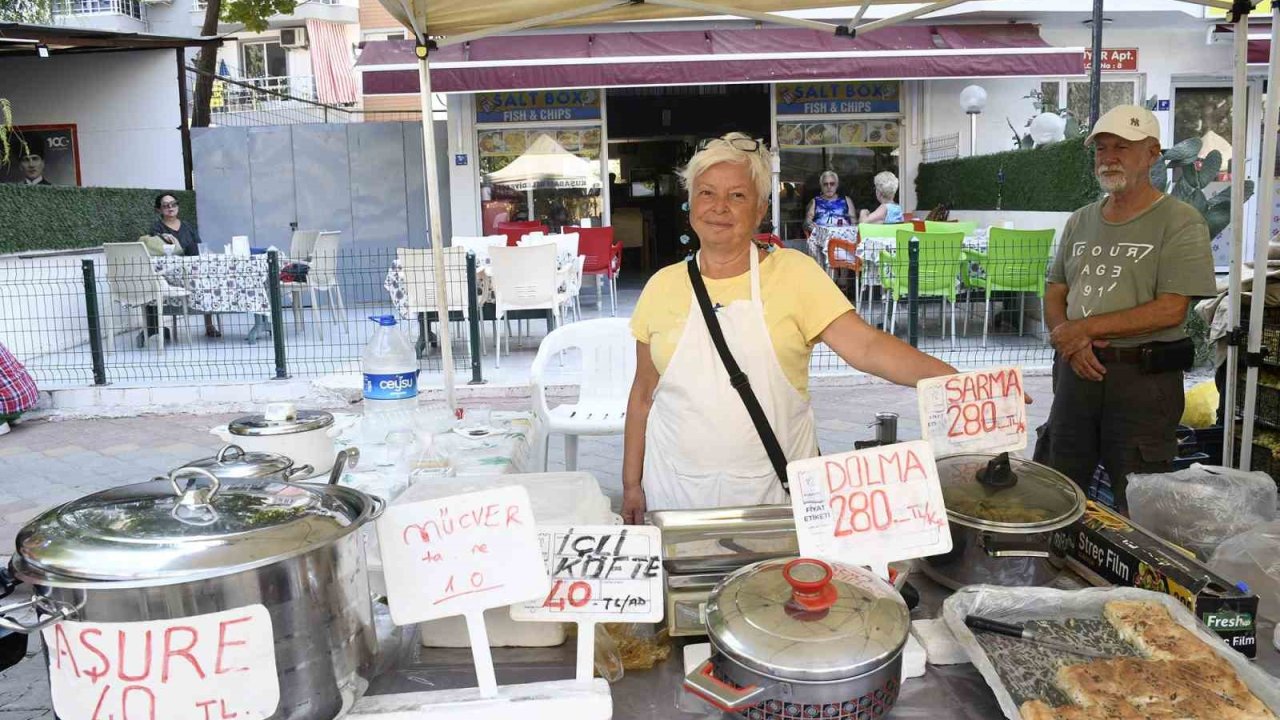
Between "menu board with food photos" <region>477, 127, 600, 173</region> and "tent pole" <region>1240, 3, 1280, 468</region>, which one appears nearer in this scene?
"tent pole" <region>1240, 3, 1280, 468</region>

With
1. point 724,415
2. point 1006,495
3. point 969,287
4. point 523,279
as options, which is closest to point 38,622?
point 1006,495

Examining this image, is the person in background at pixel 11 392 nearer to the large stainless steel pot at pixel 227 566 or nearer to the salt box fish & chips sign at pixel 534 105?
the large stainless steel pot at pixel 227 566

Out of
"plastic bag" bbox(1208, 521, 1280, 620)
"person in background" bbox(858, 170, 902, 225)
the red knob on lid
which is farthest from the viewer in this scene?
"person in background" bbox(858, 170, 902, 225)

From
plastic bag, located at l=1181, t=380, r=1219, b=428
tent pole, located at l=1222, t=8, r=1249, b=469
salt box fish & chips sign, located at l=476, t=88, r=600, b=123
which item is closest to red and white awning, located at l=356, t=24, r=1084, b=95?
salt box fish & chips sign, located at l=476, t=88, r=600, b=123

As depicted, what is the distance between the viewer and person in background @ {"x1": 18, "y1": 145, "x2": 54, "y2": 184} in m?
14.6

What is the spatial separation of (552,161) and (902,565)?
12.7 metres

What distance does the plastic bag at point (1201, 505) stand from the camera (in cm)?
203

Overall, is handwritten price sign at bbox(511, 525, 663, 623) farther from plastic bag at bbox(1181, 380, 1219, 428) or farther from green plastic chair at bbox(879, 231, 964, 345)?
green plastic chair at bbox(879, 231, 964, 345)

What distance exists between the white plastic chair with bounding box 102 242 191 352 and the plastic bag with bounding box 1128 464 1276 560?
918cm

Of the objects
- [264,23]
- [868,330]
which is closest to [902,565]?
[868,330]

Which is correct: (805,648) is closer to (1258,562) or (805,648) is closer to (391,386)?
(1258,562)

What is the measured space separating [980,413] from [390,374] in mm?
1831

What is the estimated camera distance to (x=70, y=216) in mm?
10938

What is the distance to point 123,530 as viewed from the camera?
1.13 metres
